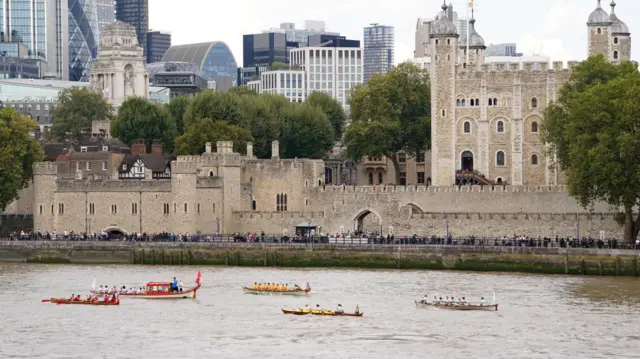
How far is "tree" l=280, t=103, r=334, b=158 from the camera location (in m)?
138

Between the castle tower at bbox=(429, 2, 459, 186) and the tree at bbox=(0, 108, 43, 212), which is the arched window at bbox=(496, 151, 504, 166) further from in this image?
the tree at bbox=(0, 108, 43, 212)

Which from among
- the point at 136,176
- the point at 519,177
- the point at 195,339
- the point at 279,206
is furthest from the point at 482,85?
the point at 195,339

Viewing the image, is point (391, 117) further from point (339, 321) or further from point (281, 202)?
point (339, 321)

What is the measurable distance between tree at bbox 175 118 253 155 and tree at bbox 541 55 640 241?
27.6 m

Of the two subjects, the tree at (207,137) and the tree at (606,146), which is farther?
the tree at (207,137)

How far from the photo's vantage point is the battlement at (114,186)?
110m

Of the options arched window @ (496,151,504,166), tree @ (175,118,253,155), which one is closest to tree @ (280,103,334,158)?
tree @ (175,118,253,155)

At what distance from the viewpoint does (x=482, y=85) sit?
119m

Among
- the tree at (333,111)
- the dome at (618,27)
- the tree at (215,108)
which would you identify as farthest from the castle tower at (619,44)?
the tree at (333,111)

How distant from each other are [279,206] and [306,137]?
24894mm

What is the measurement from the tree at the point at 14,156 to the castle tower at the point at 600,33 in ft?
126

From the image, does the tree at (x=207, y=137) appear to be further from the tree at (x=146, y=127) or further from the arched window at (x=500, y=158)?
the arched window at (x=500, y=158)

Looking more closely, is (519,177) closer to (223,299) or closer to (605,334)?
(223,299)

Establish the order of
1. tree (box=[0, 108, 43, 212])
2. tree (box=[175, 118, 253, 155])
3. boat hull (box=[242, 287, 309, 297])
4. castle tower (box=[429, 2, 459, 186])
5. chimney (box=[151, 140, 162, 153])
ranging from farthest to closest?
chimney (box=[151, 140, 162, 153]) < tree (box=[175, 118, 253, 155]) < castle tower (box=[429, 2, 459, 186]) < tree (box=[0, 108, 43, 212]) < boat hull (box=[242, 287, 309, 297])
